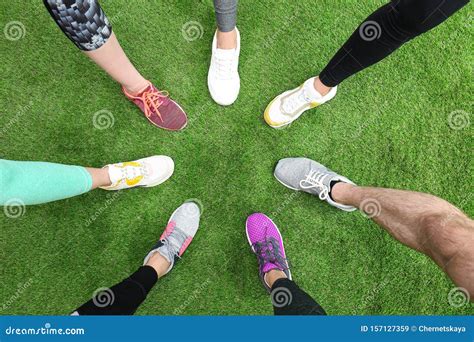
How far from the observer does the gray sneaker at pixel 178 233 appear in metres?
1.80

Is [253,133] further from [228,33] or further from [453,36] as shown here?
[453,36]

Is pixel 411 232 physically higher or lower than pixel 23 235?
higher

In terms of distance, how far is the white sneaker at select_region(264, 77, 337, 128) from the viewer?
1.85 meters

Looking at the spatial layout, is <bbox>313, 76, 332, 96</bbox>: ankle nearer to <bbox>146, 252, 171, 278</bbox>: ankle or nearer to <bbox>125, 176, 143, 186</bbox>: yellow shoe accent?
<bbox>125, 176, 143, 186</bbox>: yellow shoe accent

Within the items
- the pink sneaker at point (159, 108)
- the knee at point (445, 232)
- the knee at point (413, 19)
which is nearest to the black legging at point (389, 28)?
the knee at point (413, 19)

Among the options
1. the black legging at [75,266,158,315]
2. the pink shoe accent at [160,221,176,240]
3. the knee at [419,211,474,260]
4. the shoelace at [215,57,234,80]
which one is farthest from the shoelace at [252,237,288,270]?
the shoelace at [215,57,234,80]

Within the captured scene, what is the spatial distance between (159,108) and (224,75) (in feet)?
1.17

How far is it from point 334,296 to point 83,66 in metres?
1.72

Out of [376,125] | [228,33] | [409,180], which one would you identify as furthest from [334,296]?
[228,33]

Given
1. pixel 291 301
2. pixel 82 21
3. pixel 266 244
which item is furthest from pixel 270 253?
pixel 82 21

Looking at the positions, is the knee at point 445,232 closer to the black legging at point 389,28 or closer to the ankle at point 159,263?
the black legging at point 389,28

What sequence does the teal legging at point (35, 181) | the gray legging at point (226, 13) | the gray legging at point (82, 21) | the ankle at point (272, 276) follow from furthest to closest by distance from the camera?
the ankle at point (272, 276) < the gray legging at point (226, 13) < the teal legging at point (35, 181) < the gray legging at point (82, 21)

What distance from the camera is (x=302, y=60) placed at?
2027mm

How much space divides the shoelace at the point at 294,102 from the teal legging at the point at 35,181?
3.23ft
